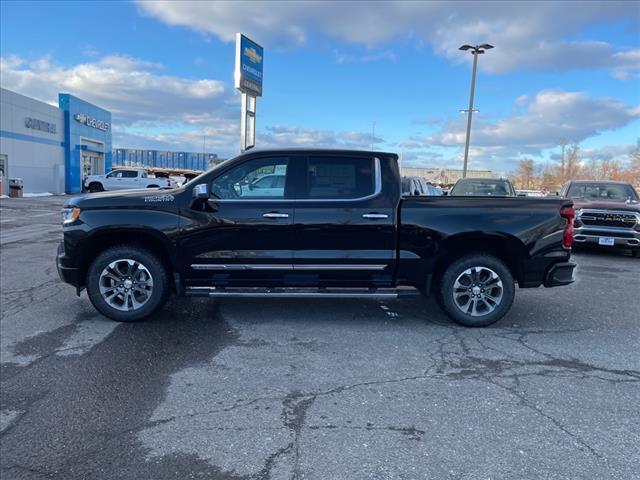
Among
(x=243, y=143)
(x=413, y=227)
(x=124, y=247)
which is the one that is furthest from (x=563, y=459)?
(x=243, y=143)

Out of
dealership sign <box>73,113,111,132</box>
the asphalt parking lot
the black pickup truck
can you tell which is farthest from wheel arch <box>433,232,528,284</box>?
dealership sign <box>73,113,111,132</box>

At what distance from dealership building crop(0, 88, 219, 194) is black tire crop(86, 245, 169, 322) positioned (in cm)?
2742

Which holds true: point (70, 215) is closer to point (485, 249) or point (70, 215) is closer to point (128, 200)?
point (128, 200)

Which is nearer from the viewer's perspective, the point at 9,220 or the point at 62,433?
the point at 62,433

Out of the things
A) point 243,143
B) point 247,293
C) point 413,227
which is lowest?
point 247,293

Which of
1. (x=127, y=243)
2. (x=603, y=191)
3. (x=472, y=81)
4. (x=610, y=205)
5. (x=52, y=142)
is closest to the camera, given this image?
Result: (x=127, y=243)

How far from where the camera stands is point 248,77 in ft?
94.4

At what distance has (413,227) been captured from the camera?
5.27 meters

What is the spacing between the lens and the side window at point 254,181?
5.28 metres

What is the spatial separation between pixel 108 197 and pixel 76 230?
0.49m

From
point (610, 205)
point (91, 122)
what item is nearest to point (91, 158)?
point (91, 122)

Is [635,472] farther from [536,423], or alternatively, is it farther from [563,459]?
[536,423]

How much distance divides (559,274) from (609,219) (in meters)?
6.34

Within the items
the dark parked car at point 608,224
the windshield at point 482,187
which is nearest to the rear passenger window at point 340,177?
the dark parked car at point 608,224
